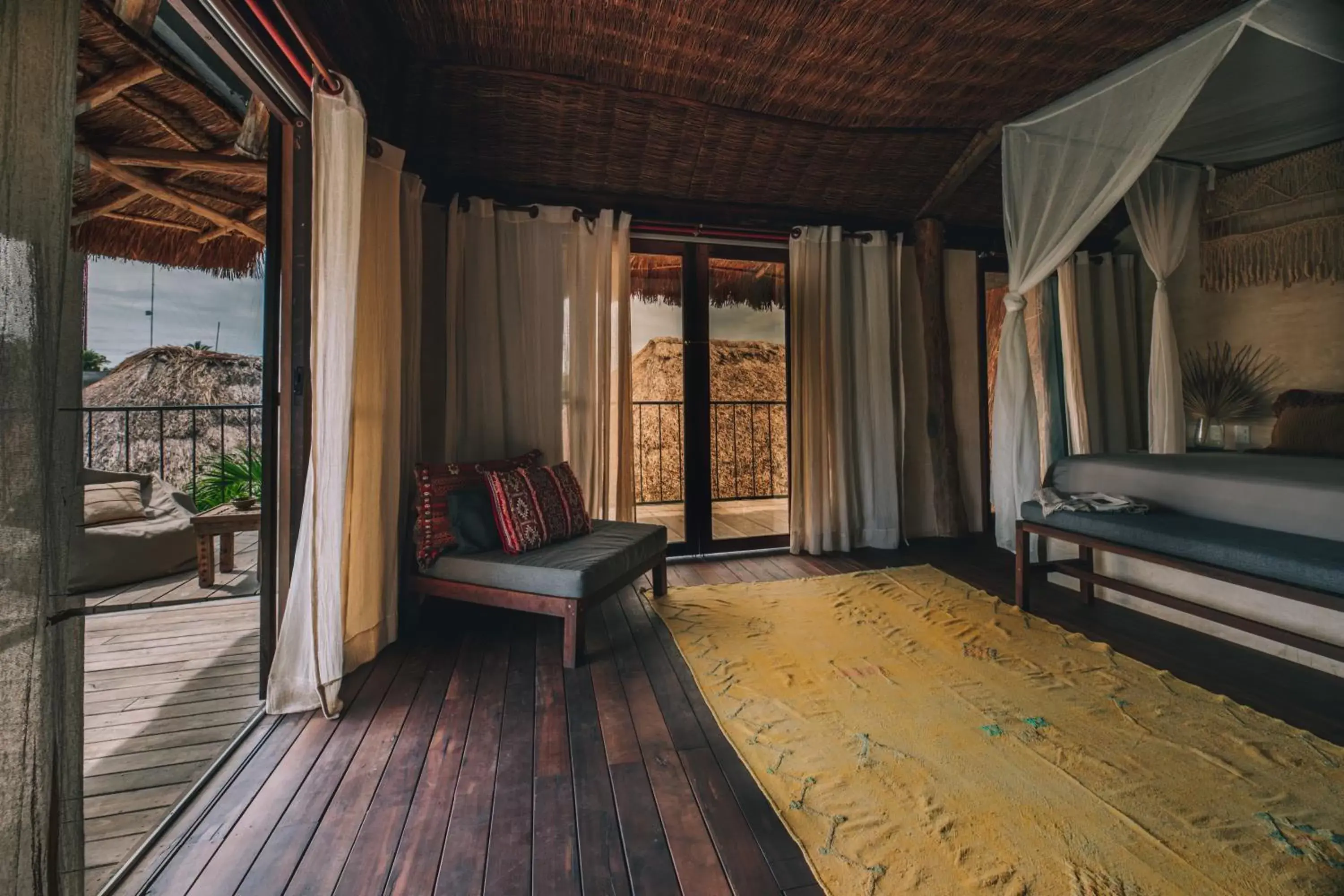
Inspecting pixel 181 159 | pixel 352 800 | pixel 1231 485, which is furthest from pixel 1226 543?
pixel 181 159

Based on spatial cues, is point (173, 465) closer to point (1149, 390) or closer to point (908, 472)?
point (908, 472)

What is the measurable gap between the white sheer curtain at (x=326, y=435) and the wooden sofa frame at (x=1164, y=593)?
289 centimetres

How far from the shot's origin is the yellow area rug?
3.81ft

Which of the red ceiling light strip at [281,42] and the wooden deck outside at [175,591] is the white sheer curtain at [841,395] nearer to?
the red ceiling light strip at [281,42]

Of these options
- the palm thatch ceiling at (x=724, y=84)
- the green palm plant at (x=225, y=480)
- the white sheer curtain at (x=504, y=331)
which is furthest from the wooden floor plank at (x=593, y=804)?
the green palm plant at (x=225, y=480)

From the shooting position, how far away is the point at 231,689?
78.2 inches

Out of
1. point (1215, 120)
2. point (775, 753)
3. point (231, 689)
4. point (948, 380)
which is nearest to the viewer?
point (775, 753)

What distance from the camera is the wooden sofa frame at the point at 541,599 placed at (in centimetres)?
215

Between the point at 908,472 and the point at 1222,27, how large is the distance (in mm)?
2745

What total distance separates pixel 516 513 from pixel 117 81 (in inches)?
88.5

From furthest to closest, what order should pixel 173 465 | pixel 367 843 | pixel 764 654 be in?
1. pixel 173 465
2. pixel 764 654
3. pixel 367 843

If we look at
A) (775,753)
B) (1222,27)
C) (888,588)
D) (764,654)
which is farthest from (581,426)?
(1222,27)

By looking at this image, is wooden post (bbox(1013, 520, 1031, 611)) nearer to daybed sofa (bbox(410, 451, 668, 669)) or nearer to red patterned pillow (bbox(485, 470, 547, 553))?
daybed sofa (bbox(410, 451, 668, 669))

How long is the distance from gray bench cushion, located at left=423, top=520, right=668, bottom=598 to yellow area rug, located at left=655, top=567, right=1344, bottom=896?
442 mm
